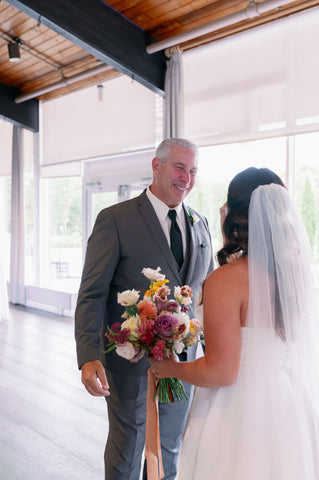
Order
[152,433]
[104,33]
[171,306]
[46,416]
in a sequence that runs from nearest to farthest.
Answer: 1. [171,306]
2. [152,433]
3. [46,416]
4. [104,33]

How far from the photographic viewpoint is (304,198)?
4.80 metres

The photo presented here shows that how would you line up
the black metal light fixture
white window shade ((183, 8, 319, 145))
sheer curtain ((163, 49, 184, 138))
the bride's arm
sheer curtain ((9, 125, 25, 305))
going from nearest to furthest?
the bride's arm, white window shade ((183, 8, 319, 145)), sheer curtain ((163, 49, 184, 138)), the black metal light fixture, sheer curtain ((9, 125, 25, 305))

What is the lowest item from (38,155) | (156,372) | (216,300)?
(156,372)

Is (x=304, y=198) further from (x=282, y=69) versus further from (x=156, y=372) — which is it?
(x=156, y=372)

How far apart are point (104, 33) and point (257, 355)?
4372 millimetres

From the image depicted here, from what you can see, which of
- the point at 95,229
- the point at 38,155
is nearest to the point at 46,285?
the point at 38,155

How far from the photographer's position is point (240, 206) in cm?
154

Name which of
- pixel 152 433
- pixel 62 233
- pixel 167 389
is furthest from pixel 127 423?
pixel 62 233

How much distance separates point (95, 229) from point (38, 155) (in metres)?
7.27

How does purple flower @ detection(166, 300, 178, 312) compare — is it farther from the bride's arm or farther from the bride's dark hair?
the bride's dark hair

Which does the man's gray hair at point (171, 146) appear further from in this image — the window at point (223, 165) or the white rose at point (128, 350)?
the window at point (223, 165)

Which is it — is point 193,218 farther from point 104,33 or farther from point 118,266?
point 104,33

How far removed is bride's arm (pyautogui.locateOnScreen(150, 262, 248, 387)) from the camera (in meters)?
1.40

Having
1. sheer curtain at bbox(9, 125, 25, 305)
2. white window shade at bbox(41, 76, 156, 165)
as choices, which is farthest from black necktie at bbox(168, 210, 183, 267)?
sheer curtain at bbox(9, 125, 25, 305)
